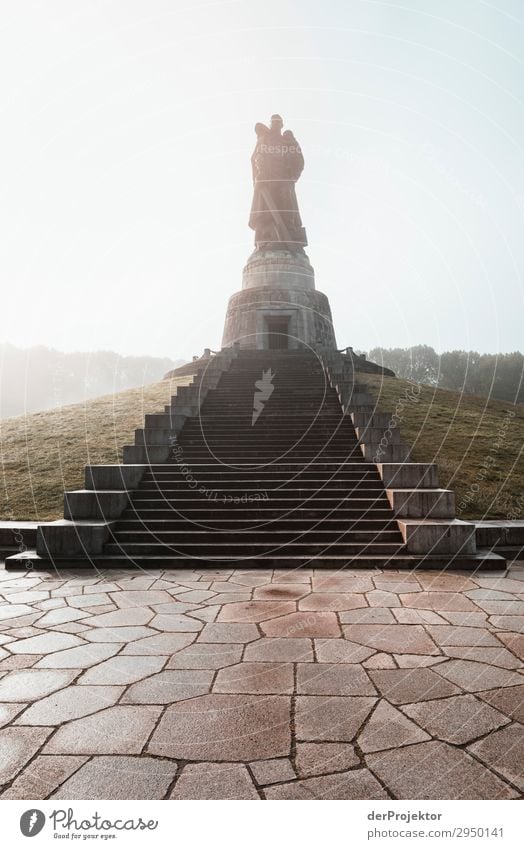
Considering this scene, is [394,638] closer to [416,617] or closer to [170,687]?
[416,617]

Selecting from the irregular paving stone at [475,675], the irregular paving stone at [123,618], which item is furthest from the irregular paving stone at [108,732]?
the irregular paving stone at [475,675]

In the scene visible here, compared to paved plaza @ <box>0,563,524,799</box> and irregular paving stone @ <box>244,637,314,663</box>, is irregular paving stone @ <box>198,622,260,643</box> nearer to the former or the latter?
paved plaza @ <box>0,563,524,799</box>

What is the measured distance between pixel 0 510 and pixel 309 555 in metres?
5.55

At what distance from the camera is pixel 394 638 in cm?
385

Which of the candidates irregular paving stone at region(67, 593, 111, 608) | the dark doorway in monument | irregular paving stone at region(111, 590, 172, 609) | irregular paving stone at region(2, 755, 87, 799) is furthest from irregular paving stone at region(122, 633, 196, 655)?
the dark doorway in monument

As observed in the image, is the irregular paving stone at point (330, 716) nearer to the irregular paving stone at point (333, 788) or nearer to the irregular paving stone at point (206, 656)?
the irregular paving stone at point (333, 788)

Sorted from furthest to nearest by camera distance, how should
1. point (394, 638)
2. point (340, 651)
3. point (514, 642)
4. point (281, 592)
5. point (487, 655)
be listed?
point (281, 592) < point (394, 638) < point (514, 642) < point (340, 651) < point (487, 655)

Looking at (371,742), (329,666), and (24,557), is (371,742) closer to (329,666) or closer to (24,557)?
(329,666)

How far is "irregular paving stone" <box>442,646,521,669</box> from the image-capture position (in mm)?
3352

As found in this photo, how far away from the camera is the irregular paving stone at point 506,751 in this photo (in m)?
2.19

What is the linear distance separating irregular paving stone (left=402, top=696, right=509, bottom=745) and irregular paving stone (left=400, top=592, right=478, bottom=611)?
1.78m

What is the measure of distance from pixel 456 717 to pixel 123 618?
2.87 metres

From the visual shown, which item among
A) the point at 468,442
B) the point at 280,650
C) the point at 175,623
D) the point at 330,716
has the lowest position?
the point at 175,623

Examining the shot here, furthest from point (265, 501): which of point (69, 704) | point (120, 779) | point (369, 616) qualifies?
point (120, 779)
